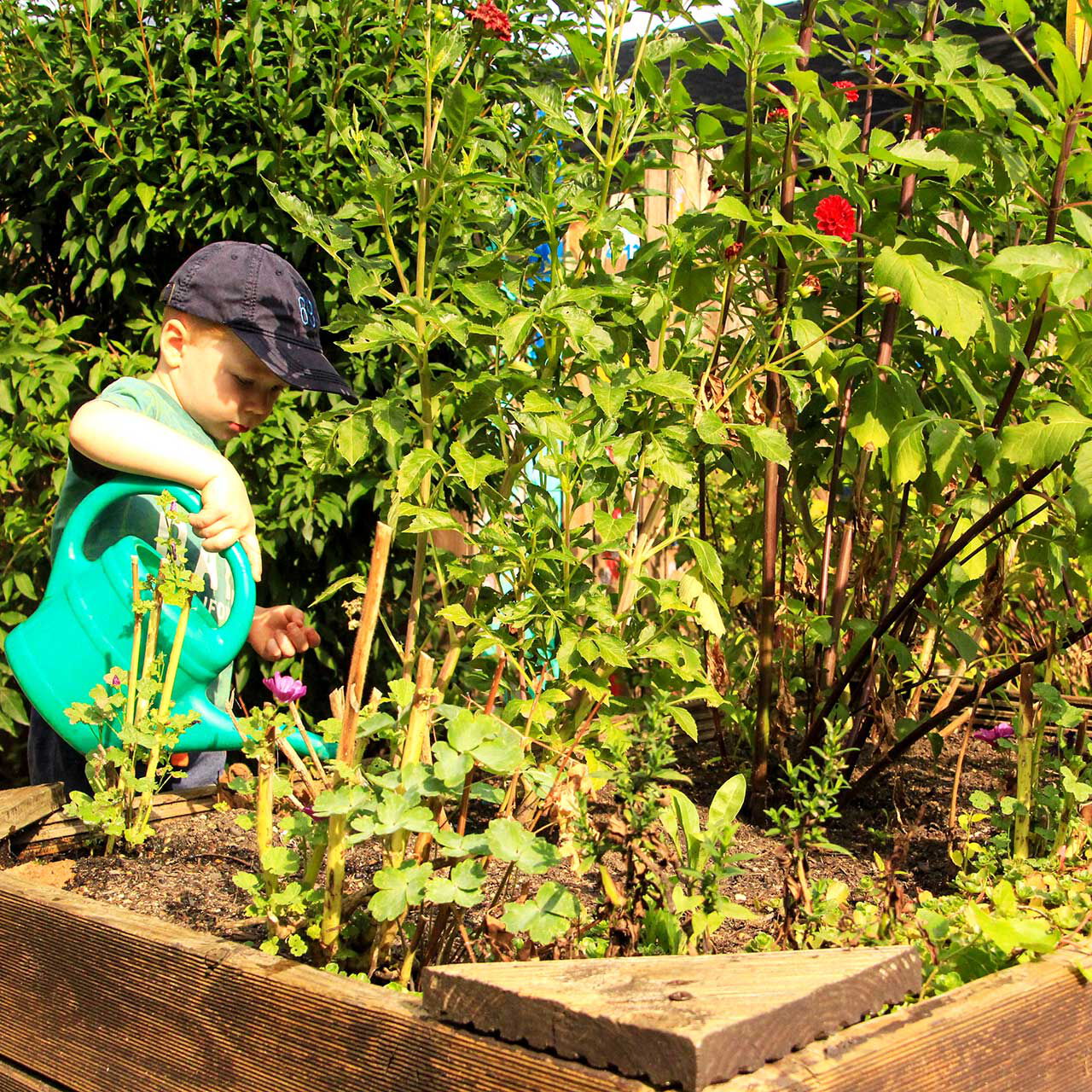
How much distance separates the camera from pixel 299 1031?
133 centimetres

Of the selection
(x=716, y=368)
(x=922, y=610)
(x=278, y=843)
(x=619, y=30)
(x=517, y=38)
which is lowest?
(x=278, y=843)

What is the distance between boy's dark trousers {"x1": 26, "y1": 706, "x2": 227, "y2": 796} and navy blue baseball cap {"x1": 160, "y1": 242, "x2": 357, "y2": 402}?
785 millimetres

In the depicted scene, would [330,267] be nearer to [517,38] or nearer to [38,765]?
[517,38]

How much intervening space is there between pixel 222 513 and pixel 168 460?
0.41 feet

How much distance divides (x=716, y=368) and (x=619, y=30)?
2.05 ft

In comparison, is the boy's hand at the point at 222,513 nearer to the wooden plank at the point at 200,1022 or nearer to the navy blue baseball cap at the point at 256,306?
the navy blue baseball cap at the point at 256,306

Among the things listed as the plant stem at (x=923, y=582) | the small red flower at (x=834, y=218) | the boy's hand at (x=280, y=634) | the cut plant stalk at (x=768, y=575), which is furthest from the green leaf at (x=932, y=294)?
the boy's hand at (x=280, y=634)

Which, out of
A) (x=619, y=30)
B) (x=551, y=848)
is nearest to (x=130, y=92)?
(x=619, y=30)

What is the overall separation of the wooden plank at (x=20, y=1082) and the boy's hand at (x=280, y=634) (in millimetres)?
890

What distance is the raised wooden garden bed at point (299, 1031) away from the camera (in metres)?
1.12

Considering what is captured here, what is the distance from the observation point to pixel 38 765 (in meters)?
2.41

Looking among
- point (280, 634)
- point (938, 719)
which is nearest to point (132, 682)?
point (280, 634)

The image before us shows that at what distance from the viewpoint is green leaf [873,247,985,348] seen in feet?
5.68

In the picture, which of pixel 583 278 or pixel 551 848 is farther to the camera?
pixel 583 278
